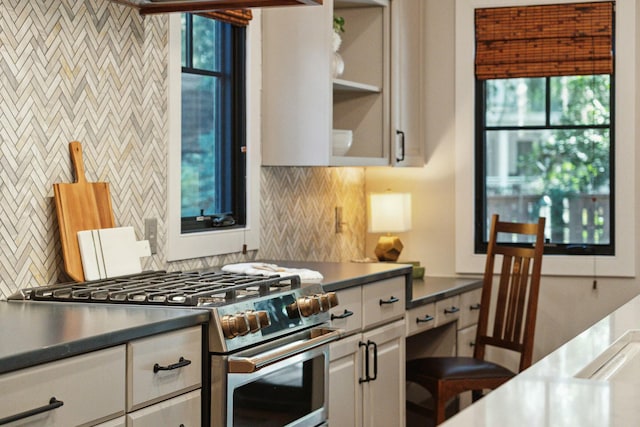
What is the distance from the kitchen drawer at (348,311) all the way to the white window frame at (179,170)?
23.4 inches

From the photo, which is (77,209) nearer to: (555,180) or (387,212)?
(387,212)

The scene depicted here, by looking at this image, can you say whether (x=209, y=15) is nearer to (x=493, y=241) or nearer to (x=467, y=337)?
(x=493, y=241)

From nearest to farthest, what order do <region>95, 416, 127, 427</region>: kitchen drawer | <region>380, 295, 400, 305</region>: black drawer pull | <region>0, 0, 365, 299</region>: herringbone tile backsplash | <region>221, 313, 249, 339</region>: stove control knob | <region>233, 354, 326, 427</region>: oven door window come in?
<region>95, 416, 127, 427</region>: kitchen drawer < <region>221, 313, 249, 339</region>: stove control knob < <region>233, 354, 326, 427</region>: oven door window < <region>0, 0, 365, 299</region>: herringbone tile backsplash < <region>380, 295, 400, 305</region>: black drawer pull

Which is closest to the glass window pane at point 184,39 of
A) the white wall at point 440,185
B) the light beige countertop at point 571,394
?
the white wall at point 440,185

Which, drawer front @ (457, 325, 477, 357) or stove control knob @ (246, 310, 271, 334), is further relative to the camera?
drawer front @ (457, 325, 477, 357)

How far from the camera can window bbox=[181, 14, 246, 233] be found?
3.72 meters

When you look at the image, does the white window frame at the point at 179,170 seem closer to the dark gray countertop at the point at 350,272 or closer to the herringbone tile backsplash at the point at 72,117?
the herringbone tile backsplash at the point at 72,117

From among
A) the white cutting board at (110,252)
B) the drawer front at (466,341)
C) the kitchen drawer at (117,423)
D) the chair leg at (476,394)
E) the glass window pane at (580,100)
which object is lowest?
the chair leg at (476,394)

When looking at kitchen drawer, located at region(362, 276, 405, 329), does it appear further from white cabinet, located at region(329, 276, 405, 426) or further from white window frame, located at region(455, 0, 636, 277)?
white window frame, located at region(455, 0, 636, 277)

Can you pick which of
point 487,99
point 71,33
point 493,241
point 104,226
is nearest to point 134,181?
point 104,226

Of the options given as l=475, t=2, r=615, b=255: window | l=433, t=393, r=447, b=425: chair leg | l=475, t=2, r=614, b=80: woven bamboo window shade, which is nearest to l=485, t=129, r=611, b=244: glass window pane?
l=475, t=2, r=615, b=255: window

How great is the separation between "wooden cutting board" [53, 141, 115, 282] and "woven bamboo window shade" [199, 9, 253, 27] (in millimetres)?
932

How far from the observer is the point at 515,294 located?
4461 millimetres

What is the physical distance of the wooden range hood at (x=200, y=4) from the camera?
3150 millimetres
